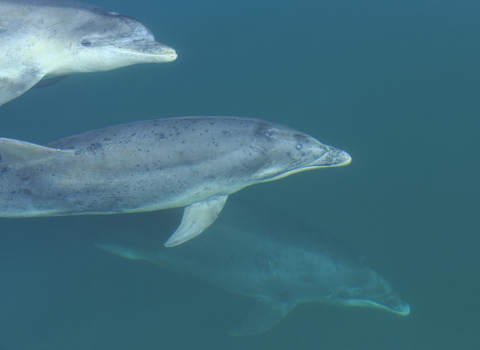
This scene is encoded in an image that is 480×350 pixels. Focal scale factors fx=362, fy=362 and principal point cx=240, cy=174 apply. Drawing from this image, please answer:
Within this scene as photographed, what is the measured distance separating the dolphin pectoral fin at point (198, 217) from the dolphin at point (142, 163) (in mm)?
539

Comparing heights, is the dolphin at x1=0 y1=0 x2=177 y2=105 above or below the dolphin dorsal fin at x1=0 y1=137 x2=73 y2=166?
above

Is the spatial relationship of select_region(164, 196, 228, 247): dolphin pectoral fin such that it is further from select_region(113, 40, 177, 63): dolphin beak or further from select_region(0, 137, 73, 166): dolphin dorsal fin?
select_region(113, 40, 177, 63): dolphin beak

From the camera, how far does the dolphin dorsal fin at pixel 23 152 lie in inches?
198

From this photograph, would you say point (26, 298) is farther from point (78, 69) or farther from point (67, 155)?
point (78, 69)

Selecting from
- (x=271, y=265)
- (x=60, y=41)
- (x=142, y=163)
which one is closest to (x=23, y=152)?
(x=142, y=163)

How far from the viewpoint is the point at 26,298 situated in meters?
7.35

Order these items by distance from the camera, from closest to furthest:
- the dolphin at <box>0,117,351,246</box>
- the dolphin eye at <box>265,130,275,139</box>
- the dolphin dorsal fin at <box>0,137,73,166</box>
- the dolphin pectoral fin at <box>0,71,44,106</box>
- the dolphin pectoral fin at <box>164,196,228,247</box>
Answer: the dolphin dorsal fin at <box>0,137,73,166</box> < the dolphin at <box>0,117,351,246</box> < the dolphin eye at <box>265,130,275,139</box> < the dolphin pectoral fin at <box>164,196,228,247</box> < the dolphin pectoral fin at <box>0,71,44,106</box>

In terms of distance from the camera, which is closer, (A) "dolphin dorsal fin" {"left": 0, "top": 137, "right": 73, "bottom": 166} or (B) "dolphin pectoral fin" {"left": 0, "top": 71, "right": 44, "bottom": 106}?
(A) "dolphin dorsal fin" {"left": 0, "top": 137, "right": 73, "bottom": 166}

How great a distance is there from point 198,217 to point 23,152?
9.52 feet

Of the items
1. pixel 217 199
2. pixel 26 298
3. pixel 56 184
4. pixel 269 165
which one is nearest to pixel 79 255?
pixel 26 298

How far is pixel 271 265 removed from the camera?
271 inches

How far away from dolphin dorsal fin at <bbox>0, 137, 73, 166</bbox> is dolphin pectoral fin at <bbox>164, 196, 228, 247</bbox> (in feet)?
7.32

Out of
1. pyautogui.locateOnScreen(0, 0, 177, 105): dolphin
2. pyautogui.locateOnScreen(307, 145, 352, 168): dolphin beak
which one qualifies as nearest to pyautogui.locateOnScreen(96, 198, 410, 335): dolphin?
pyautogui.locateOnScreen(307, 145, 352, 168): dolphin beak

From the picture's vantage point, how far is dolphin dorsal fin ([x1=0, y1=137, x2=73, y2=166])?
16.5ft
